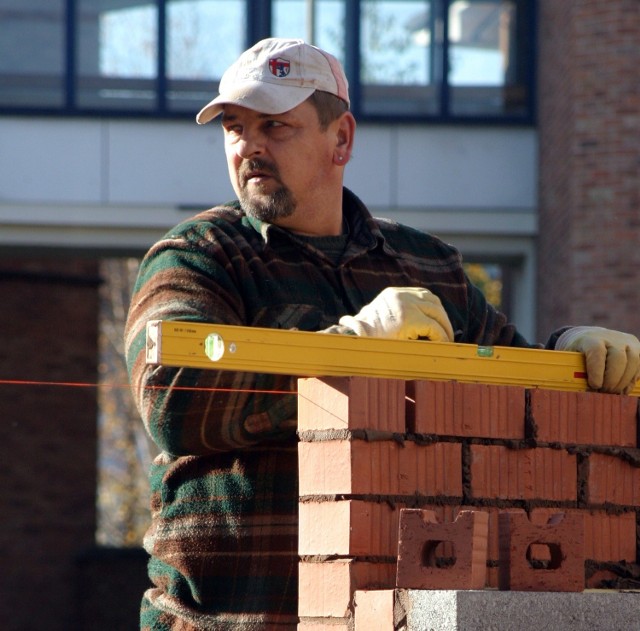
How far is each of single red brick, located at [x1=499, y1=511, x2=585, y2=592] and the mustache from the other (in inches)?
40.4

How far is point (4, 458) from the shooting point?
15.0 meters

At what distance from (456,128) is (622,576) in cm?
1013

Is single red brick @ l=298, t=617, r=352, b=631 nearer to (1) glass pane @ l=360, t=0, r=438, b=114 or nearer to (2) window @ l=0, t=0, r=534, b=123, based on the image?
(2) window @ l=0, t=0, r=534, b=123

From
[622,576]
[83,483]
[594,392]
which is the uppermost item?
[594,392]

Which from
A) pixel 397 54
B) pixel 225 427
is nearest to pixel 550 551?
pixel 225 427

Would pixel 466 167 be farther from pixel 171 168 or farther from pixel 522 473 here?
pixel 522 473

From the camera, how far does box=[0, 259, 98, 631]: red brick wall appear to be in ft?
49.2

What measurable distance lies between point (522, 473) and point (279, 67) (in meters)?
1.00

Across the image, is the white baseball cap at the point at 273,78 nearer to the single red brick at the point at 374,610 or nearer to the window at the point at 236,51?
the single red brick at the point at 374,610

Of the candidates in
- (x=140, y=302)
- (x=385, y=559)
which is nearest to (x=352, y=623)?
(x=385, y=559)

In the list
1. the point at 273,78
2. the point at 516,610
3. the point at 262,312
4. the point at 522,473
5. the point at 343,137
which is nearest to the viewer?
the point at 516,610

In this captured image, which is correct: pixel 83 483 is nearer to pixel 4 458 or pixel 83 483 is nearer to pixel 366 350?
pixel 4 458

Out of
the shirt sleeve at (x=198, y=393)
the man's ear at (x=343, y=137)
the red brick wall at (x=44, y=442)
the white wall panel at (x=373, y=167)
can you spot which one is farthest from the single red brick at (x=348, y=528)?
the red brick wall at (x=44, y=442)

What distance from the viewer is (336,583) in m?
2.26
